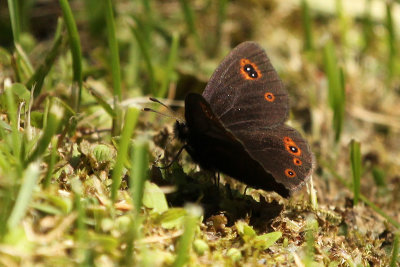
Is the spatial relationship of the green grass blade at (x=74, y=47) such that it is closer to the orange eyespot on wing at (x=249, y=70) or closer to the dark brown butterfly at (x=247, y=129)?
the dark brown butterfly at (x=247, y=129)

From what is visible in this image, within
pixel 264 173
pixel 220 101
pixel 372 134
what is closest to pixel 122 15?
pixel 220 101

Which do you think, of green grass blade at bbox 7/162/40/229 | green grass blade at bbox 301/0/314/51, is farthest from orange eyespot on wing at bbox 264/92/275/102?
green grass blade at bbox 301/0/314/51

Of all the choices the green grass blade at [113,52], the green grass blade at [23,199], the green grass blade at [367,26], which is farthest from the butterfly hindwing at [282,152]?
the green grass blade at [367,26]

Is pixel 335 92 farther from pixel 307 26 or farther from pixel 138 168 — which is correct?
pixel 138 168

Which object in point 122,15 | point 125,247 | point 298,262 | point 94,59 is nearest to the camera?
point 125,247

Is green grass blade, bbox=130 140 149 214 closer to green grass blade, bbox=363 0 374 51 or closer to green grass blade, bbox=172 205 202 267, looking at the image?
green grass blade, bbox=172 205 202 267

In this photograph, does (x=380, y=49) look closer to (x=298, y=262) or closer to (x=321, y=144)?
(x=321, y=144)
